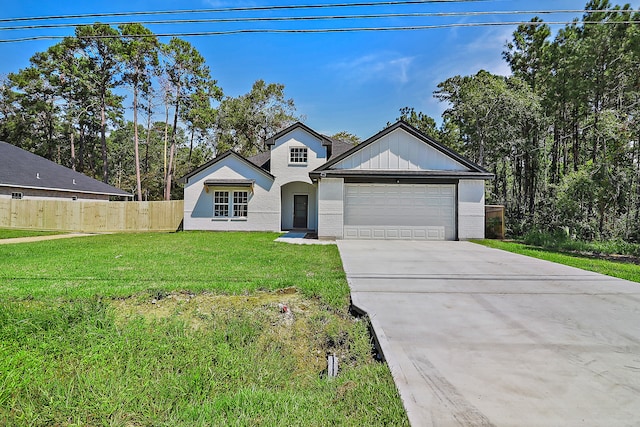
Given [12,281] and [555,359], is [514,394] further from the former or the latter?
[12,281]

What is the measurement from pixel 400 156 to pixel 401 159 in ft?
0.45

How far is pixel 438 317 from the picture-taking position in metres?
4.07

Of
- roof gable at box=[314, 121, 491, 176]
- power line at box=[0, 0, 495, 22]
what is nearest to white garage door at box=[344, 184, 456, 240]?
roof gable at box=[314, 121, 491, 176]

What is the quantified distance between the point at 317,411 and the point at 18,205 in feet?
71.5

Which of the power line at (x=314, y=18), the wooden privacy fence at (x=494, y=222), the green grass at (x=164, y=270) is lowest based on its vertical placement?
the green grass at (x=164, y=270)

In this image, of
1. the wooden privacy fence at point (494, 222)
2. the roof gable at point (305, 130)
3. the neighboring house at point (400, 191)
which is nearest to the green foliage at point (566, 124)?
the wooden privacy fence at point (494, 222)

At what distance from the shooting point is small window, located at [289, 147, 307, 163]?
55.8ft

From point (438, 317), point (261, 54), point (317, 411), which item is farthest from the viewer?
point (261, 54)

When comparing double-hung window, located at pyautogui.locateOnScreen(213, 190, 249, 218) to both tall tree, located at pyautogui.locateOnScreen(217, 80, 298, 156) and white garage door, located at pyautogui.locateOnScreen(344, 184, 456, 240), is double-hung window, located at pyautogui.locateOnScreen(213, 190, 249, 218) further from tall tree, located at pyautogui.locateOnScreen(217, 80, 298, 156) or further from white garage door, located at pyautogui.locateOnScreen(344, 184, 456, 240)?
tall tree, located at pyautogui.locateOnScreen(217, 80, 298, 156)

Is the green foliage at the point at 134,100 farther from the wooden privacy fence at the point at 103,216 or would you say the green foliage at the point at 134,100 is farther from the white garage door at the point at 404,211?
the white garage door at the point at 404,211

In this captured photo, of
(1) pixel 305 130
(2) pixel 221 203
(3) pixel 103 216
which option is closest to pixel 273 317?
(2) pixel 221 203

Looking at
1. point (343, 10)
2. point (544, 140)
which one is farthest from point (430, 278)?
point (544, 140)

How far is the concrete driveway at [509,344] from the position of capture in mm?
2232

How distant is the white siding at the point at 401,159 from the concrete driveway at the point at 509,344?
7.36 m
